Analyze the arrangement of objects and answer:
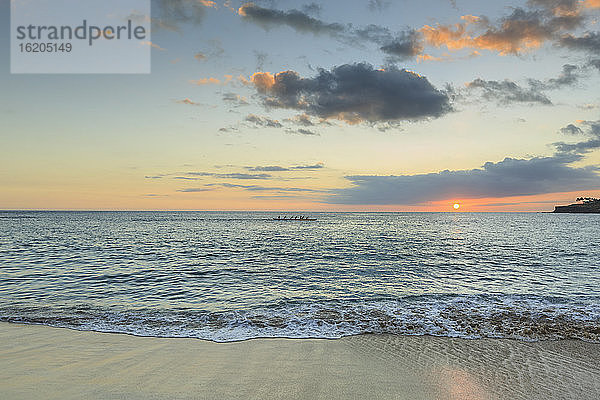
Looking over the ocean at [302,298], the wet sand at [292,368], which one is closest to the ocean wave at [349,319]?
the ocean at [302,298]

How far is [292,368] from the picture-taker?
7.47 metres

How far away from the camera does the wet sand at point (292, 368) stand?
20.5 feet

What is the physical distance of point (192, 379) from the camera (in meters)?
6.71

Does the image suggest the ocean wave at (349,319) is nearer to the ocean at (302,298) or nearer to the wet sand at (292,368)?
the ocean at (302,298)

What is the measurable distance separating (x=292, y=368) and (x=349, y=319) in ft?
18.0

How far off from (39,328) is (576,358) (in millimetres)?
15767

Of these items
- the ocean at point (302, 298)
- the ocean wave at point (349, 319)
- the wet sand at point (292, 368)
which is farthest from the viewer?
the ocean at point (302, 298)

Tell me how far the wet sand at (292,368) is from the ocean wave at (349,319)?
→ 88 cm

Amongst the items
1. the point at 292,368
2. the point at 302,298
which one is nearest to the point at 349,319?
the point at 302,298

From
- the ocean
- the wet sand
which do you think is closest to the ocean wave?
the ocean

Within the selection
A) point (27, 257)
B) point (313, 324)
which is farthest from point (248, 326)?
point (27, 257)

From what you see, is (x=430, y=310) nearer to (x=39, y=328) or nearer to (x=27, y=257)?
(x=39, y=328)

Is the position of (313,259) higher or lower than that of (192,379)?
lower

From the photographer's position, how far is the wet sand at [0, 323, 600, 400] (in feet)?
20.5
